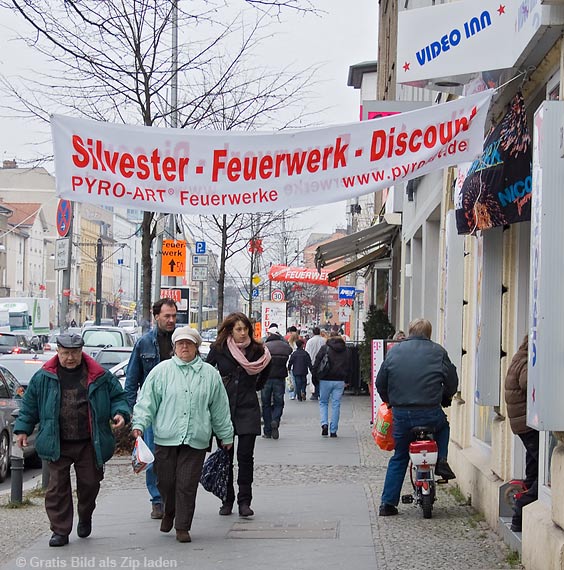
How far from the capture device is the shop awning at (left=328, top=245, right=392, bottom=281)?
3182 centimetres

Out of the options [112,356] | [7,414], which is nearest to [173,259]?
[112,356]

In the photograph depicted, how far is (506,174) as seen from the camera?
806 centimetres

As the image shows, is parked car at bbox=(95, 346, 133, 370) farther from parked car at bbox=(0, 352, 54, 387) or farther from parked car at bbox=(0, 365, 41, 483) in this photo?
parked car at bbox=(0, 365, 41, 483)

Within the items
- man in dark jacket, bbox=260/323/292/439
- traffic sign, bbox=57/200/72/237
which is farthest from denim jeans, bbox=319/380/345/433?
traffic sign, bbox=57/200/72/237

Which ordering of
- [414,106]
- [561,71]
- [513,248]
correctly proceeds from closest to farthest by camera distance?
1. [561,71]
2. [513,248]
3. [414,106]

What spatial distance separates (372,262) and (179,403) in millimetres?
24215

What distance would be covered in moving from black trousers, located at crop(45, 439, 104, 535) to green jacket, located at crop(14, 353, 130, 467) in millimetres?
93

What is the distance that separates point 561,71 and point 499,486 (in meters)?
3.59

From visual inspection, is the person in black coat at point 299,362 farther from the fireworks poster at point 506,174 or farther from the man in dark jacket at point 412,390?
the fireworks poster at point 506,174

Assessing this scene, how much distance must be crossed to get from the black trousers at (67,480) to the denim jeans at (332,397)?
395 inches

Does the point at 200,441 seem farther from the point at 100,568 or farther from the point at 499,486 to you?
the point at 499,486

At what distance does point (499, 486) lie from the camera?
9.19 metres

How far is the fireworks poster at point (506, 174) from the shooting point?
800cm

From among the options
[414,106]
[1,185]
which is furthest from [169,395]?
[1,185]
